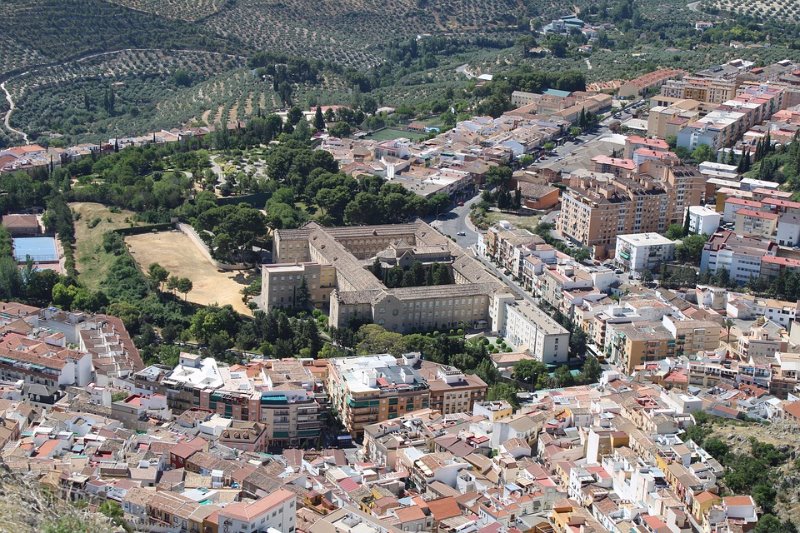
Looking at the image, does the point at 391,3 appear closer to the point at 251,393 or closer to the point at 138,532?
the point at 251,393

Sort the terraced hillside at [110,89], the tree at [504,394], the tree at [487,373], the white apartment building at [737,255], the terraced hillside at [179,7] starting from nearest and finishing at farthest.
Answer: the tree at [504,394], the tree at [487,373], the white apartment building at [737,255], the terraced hillside at [110,89], the terraced hillside at [179,7]

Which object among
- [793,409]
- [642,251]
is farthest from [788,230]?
[793,409]

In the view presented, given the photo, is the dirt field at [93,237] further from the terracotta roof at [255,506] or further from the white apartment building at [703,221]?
the white apartment building at [703,221]

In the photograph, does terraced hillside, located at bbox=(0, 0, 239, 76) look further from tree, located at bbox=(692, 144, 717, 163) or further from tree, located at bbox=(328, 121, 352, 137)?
tree, located at bbox=(692, 144, 717, 163)

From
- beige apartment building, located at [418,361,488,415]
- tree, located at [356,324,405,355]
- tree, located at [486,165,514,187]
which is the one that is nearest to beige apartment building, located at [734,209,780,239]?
tree, located at [486,165,514,187]

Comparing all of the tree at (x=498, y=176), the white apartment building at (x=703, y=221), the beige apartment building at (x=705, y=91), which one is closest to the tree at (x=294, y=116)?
the tree at (x=498, y=176)

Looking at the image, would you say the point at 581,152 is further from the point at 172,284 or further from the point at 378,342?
the point at 378,342
